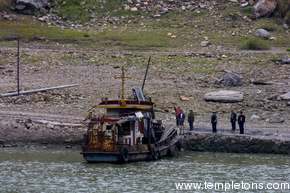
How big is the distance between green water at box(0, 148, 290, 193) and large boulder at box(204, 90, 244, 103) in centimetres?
708

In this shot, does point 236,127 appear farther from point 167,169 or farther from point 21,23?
point 21,23

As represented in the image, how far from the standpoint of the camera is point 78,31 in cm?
7475

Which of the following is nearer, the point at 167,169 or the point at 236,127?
the point at 167,169

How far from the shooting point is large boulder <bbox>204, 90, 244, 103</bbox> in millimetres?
59469

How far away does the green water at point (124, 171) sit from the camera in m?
43.4

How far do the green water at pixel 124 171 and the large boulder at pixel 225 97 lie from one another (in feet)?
23.2

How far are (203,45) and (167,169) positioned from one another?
24.9 metres

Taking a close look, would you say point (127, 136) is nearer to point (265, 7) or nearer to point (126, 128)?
point (126, 128)

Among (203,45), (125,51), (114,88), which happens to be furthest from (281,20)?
(114,88)

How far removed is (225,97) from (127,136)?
10.6 m

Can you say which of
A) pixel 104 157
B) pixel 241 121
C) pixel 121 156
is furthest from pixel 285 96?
pixel 104 157

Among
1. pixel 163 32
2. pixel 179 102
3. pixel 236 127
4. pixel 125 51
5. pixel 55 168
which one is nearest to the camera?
pixel 55 168

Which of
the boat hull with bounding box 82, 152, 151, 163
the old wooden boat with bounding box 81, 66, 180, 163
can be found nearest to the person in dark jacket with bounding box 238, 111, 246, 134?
the old wooden boat with bounding box 81, 66, 180, 163

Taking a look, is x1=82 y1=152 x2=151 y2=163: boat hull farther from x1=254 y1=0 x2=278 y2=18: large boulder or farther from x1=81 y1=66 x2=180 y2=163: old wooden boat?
x1=254 y1=0 x2=278 y2=18: large boulder
